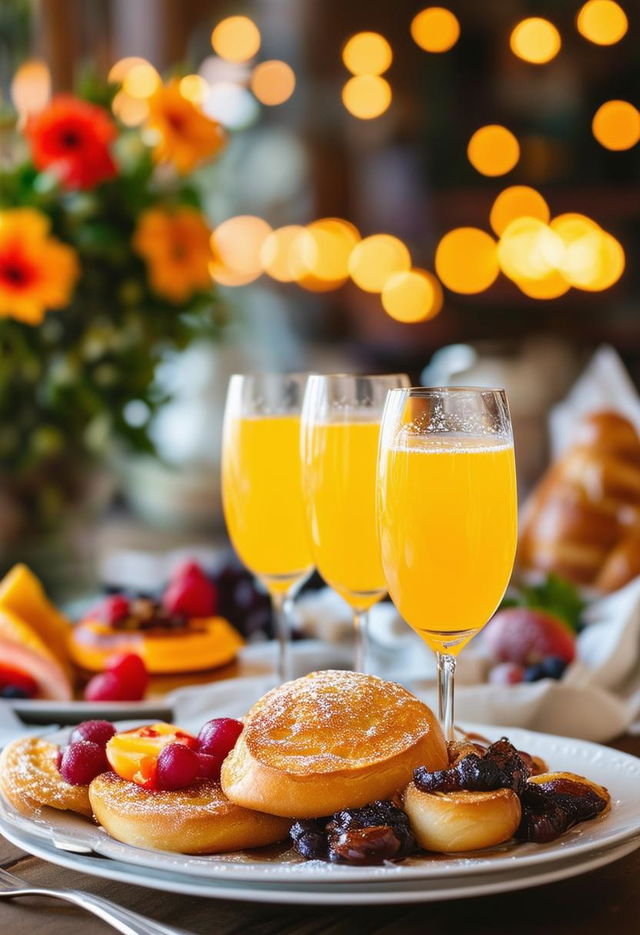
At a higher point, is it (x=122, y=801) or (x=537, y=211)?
(x=537, y=211)

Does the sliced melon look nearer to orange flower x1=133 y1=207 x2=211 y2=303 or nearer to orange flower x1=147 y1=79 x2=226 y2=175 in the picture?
orange flower x1=133 y1=207 x2=211 y2=303

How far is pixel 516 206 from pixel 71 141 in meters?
2.55

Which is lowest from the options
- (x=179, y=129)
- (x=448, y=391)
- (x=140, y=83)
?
(x=448, y=391)

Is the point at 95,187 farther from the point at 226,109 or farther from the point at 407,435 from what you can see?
the point at 226,109

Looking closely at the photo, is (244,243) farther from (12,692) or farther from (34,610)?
(12,692)

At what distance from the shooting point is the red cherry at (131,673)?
4.35 feet

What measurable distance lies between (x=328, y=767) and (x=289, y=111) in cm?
428

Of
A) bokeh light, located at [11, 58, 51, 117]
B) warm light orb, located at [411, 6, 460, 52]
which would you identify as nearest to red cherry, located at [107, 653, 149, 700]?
bokeh light, located at [11, 58, 51, 117]

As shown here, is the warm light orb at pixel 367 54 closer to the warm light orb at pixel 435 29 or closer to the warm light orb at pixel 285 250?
the warm light orb at pixel 435 29

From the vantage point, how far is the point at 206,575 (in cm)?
177

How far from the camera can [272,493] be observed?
1388 mm

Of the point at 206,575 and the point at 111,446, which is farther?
the point at 111,446

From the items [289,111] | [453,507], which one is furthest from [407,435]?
[289,111]

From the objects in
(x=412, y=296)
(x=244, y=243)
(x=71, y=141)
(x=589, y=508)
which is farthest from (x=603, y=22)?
(x=71, y=141)
